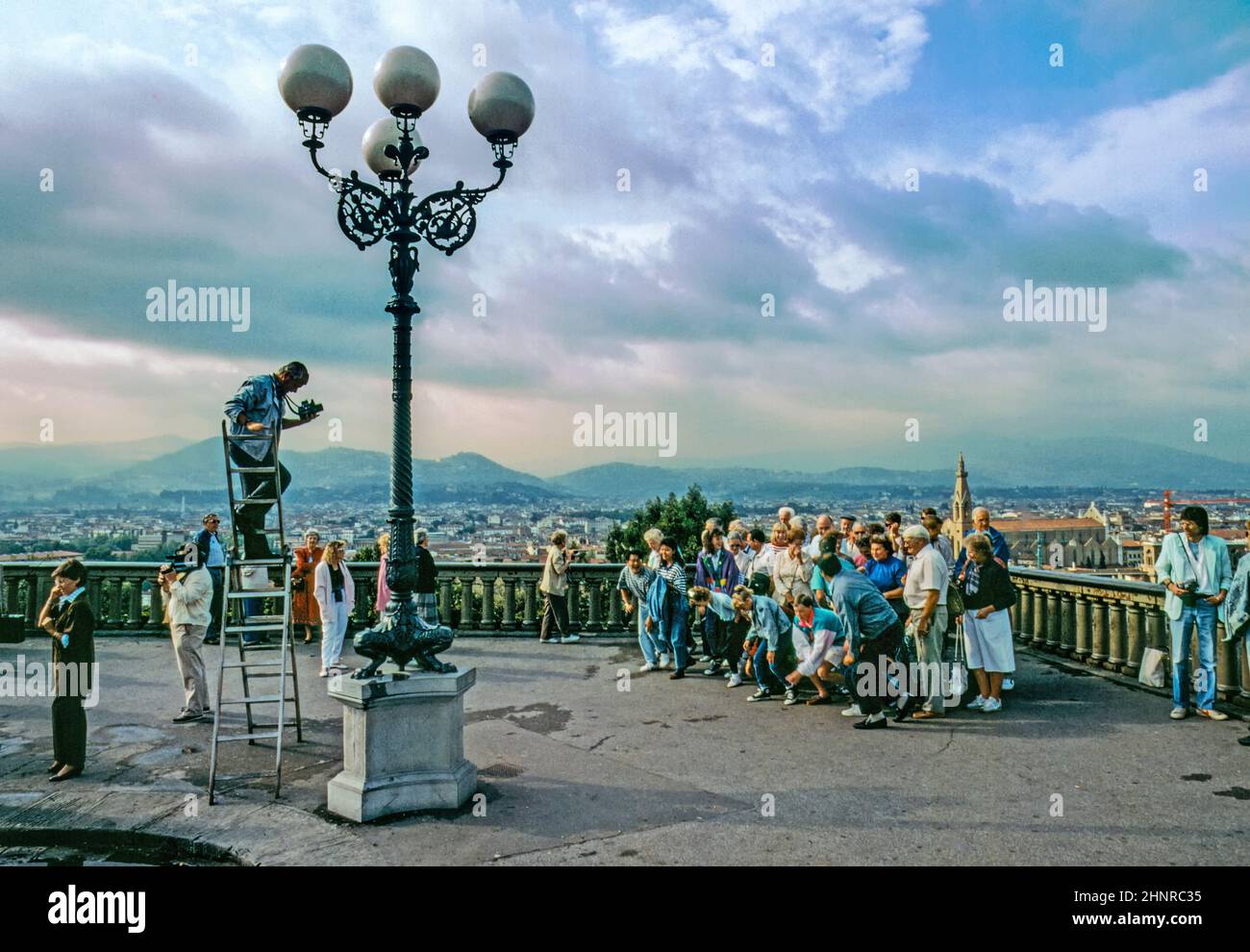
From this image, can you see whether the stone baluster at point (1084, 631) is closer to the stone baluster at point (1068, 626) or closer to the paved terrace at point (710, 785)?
the stone baluster at point (1068, 626)

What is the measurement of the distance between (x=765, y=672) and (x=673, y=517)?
27422mm

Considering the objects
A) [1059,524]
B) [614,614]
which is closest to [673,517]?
[614,614]

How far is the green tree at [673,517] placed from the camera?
34000mm

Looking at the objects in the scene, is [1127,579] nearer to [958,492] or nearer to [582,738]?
[582,738]

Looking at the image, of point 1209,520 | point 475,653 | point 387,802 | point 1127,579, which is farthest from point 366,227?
point 1127,579

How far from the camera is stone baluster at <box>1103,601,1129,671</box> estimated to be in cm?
973

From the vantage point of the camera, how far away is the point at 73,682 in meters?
6.76

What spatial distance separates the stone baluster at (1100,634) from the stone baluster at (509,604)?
321 inches

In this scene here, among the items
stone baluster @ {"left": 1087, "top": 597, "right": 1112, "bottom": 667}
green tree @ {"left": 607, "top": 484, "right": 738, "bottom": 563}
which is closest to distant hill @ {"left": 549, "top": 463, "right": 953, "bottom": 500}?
green tree @ {"left": 607, "top": 484, "right": 738, "bottom": 563}

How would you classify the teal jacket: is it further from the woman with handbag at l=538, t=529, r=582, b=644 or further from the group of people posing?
the woman with handbag at l=538, t=529, r=582, b=644

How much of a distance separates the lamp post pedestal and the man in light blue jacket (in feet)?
21.9

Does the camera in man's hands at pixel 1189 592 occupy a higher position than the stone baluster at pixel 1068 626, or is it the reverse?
the camera in man's hands at pixel 1189 592

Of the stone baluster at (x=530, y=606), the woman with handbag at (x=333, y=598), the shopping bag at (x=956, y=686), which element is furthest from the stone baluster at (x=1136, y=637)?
the woman with handbag at (x=333, y=598)

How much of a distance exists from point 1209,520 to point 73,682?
10.2 metres
